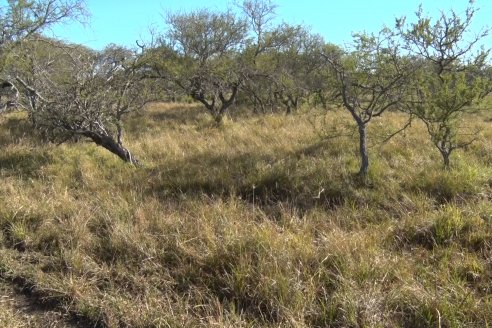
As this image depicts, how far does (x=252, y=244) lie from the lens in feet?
12.2

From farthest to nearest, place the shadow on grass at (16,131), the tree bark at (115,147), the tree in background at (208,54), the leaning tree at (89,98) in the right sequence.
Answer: the tree in background at (208,54), the shadow on grass at (16,131), the tree bark at (115,147), the leaning tree at (89,98)

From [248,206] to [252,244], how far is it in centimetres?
150

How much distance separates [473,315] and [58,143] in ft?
26.2

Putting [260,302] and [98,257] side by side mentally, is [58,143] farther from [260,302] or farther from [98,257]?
[260,302]

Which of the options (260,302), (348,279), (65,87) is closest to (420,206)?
(348,279)

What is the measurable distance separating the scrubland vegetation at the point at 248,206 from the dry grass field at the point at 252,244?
0.02m

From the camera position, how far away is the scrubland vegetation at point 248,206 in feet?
9.97

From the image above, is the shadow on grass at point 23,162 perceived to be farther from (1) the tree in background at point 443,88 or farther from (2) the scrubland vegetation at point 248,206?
(1) the tree in background at point 443,88

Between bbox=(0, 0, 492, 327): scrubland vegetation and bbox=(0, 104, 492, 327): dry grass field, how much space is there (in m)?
0.02

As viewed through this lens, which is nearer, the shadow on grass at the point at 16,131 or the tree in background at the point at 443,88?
the tree in background at the point at 443,88

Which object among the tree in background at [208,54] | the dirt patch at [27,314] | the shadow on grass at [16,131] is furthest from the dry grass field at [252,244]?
the tree in background at [208,54]

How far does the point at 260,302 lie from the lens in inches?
119

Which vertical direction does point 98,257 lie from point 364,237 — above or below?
below

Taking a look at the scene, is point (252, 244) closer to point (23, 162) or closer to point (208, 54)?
point (23, 162)
